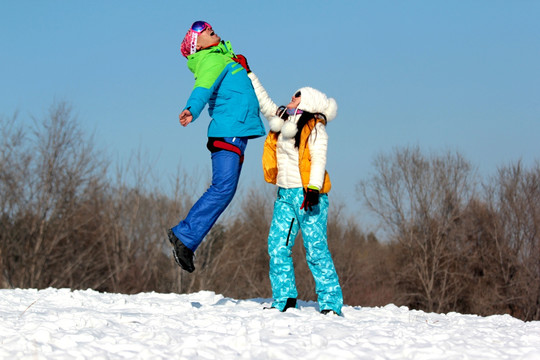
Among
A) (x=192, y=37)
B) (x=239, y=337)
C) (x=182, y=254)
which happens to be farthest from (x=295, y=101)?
(x=239, y=337)

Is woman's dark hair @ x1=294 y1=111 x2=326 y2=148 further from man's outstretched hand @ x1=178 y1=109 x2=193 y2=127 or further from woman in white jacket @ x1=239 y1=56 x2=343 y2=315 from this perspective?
man's outstretched hand @ x1=178 y1=109 x2=193 y2=127

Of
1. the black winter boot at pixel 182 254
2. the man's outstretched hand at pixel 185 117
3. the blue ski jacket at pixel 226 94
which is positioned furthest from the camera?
the blue ski jacket at pixel 226 94

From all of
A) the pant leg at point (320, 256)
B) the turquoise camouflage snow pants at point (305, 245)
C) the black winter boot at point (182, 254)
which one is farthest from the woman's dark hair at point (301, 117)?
the black winter boot at point (182, 254)

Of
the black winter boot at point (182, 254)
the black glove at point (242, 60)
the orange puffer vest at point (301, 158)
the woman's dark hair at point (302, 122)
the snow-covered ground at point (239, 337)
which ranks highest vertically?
the black glove at point (242, 60)

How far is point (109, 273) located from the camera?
1350 inches

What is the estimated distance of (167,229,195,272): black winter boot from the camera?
215 inches

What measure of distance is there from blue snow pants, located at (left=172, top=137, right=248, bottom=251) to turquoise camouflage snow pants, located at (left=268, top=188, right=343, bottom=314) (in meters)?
0.57

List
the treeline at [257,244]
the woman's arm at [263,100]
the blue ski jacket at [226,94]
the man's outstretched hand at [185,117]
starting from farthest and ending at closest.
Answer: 1. the treeline at [257,244]
2. the woman's arm at [263,100]
3. the blue ski jacket at [226,94]
4. the man's outstretched hand at [185,117]

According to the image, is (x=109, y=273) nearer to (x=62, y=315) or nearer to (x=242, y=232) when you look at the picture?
(x=242, y=232)

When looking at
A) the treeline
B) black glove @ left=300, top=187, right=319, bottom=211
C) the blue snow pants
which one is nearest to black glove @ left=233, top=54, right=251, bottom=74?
the blue snow pants

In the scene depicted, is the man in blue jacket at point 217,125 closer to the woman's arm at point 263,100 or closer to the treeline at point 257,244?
the woman's arm at point 263,100

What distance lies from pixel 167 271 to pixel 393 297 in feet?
45.8

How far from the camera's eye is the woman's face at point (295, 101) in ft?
19.9

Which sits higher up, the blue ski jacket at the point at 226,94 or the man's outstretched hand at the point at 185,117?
the blue ski jacket at the point at 226,94
